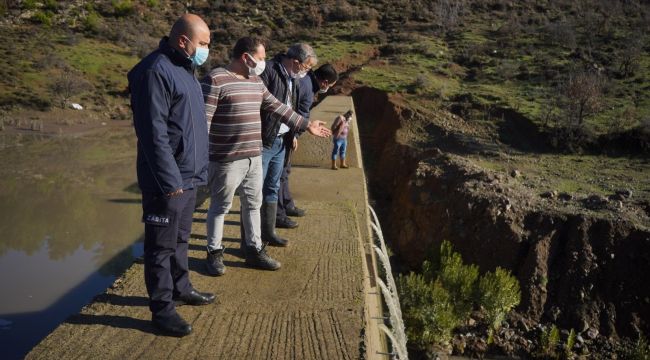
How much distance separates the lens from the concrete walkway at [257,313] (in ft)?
10.5

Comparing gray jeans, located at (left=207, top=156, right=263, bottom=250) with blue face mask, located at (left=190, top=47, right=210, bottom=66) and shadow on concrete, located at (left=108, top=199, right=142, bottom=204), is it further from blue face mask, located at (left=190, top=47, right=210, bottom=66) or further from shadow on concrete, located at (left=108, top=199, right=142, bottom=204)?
shadow on concrete, located at (left=108, top=199, right=142, bottom=204)

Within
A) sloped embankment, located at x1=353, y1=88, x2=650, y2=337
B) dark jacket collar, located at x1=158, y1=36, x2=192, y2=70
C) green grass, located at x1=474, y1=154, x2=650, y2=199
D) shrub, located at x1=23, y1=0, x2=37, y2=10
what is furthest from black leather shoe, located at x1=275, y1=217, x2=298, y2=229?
shrub, located at x1=23, y1=0, x2=37, y2=10

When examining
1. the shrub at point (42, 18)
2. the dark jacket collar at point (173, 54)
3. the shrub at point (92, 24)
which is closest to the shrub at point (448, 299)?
the dark jacket collar at point (173, 54)

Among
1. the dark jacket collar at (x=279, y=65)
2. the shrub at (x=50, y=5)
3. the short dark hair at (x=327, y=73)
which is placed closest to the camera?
the dark jacket collar at (x=279, y=65)

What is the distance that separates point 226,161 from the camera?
3.80 m

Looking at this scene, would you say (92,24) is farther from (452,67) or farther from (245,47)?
(245,47)

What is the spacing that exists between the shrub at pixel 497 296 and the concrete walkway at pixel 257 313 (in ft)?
14.9

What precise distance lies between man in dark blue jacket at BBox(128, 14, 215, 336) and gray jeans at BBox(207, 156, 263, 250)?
433mm

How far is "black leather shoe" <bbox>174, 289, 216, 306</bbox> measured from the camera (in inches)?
141

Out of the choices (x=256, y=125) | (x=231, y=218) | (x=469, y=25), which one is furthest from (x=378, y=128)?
(x=469, y=25)

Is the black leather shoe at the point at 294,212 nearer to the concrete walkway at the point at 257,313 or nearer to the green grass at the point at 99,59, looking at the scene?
the concrete walkway at the point at 257,313

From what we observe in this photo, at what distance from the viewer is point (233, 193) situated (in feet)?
12.8

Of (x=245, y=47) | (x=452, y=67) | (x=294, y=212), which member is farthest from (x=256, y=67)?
(x=452, y=67)

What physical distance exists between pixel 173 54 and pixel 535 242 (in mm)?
9120
